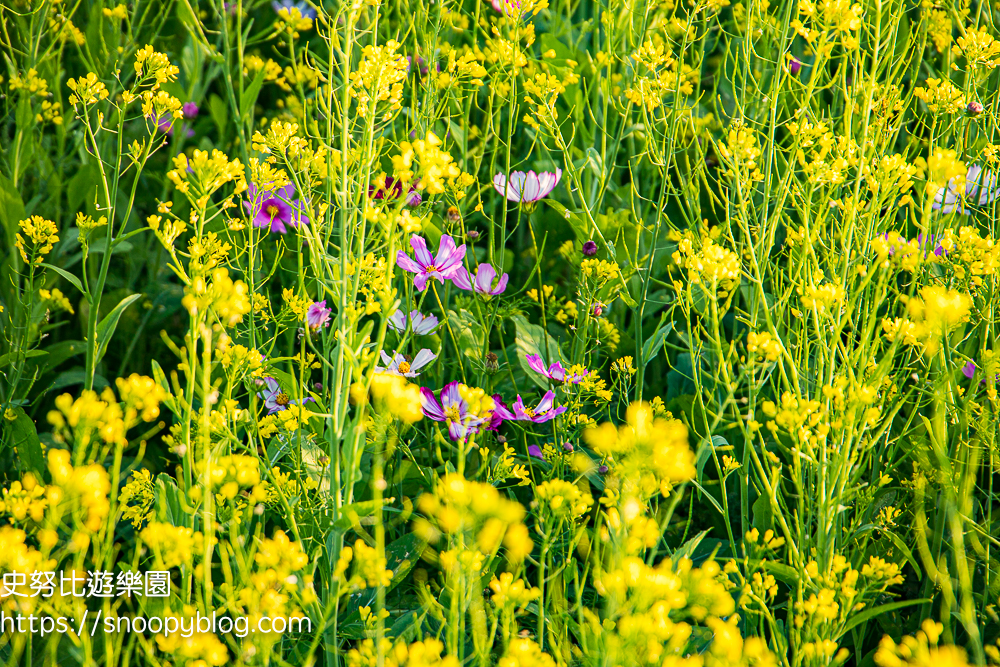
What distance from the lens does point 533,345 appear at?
4.96 ft

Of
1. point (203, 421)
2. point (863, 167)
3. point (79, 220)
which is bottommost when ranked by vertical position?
point (203, 421)

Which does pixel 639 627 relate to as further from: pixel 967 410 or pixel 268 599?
pixel 967 410

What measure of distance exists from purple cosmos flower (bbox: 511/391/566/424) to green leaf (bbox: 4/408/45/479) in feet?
2.59

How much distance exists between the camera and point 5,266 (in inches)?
67.2

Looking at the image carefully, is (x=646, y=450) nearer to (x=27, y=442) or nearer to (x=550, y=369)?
(x=550, y=369)

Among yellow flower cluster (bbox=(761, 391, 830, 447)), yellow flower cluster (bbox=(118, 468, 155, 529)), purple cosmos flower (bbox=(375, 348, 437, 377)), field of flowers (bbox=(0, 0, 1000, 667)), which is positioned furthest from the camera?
purple cosmos flower (bbox=(375, 348, 437, 377))

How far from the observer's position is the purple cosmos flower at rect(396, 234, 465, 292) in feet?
4.60

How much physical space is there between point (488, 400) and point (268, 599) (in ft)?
1.06

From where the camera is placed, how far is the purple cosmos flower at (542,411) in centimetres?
136

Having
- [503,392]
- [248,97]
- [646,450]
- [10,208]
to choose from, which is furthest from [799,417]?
[10,208]

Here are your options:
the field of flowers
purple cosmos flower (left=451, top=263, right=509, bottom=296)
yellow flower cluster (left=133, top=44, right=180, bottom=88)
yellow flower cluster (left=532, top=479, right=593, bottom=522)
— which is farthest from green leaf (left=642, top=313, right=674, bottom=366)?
yellow flower cluster (left=133, top=44, right=180, bottom=88)

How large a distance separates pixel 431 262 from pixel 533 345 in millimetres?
242

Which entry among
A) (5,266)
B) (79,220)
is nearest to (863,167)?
(79,220)

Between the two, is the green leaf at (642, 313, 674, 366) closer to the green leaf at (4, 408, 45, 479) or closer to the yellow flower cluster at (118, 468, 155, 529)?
the yellow flower cluster at (118, 468, 155, 529)
